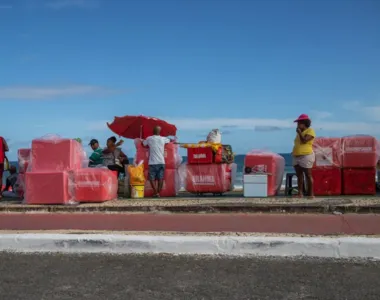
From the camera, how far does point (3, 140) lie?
11.0m

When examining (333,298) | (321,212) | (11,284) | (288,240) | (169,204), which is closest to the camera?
(333,298)

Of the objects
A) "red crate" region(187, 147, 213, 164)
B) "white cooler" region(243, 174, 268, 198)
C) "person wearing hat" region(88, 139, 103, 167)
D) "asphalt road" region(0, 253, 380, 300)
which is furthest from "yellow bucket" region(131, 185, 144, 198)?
"asphalt road" region(0, 253, 380, 300)

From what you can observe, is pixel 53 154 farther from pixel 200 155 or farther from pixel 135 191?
pixel 200 155

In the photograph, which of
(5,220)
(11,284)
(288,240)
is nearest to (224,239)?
(288,240)

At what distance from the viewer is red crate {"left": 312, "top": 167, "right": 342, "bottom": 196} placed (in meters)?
10.3

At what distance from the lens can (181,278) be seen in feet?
16.0

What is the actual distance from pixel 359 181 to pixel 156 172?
415cm

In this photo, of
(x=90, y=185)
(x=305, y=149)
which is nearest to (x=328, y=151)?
(x=305, y=149)

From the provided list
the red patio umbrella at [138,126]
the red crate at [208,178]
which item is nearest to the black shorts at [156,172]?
the red crate at [208,178]

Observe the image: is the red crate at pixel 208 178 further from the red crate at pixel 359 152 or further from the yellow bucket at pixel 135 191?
the red crate at pixel 359 152

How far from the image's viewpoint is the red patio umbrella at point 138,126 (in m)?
11.9

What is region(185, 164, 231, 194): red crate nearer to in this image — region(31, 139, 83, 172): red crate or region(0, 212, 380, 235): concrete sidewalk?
region(0, 212, 380, 235): concrete sidewalk

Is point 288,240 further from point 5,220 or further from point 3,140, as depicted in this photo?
point 3,140

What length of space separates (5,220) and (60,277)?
4.04m
